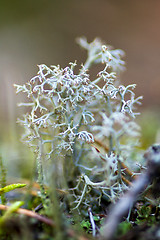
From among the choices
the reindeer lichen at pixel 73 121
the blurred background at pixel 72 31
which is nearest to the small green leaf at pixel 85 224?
the reindeer lichen at pixel 73 121

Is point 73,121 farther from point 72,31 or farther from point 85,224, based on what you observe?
point 72,31

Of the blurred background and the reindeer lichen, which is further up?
the blurred background

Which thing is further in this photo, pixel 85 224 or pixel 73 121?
pixel 73 121

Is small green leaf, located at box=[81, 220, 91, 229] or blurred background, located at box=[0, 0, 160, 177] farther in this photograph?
blurred background, located at box=[0, 0, 160, 177]

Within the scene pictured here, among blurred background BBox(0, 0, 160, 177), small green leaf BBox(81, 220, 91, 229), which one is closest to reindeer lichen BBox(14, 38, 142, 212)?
small green leaf BBox(81, 220, 91, 229)

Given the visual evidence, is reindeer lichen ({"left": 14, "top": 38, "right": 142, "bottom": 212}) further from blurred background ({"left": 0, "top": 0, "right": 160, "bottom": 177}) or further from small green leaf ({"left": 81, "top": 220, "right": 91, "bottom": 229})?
blurred background ({"left": 0, "top": 0, "right": 160, "bottom": 177})

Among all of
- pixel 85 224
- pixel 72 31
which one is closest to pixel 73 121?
pixel 85 224

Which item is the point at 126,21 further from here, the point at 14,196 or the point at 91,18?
the point at 14,196

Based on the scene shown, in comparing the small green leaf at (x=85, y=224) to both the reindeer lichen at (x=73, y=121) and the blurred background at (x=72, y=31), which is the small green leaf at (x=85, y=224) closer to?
the reindeer lichen at (x=73, y=121)
